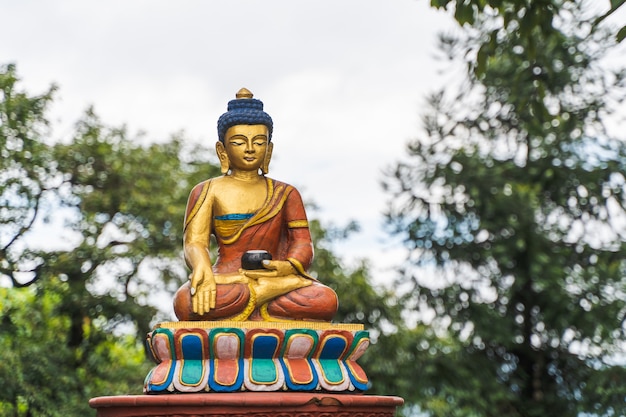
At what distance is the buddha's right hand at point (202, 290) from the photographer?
240 inches

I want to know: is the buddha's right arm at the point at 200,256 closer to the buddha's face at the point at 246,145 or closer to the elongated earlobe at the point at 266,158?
the buddha's face at the point at 246,145

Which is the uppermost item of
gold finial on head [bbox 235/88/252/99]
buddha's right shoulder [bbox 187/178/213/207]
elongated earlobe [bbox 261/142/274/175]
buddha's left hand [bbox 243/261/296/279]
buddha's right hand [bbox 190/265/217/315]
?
gold finial on head [bbox 235/88/252/99]

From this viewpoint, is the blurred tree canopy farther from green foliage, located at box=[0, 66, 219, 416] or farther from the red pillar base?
the red pillar base

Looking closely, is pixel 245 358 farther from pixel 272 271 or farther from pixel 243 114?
pixel 243 114

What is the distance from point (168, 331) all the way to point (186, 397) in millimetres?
462

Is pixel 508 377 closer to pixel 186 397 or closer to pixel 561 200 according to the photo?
pixel 561 200

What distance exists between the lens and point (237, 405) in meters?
5.66

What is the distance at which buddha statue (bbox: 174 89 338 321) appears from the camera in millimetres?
6172

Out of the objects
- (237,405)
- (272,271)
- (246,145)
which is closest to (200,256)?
(272,271)

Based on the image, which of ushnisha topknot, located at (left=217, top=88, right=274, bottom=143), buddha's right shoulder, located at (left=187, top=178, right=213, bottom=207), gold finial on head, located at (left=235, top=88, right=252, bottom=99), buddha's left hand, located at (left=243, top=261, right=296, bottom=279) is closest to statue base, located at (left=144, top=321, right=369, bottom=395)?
buddha's left hand, located at (left=243, top=261, right=296, bottom=279)

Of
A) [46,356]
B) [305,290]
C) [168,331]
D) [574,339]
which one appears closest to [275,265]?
[305,290]

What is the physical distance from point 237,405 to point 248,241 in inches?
49.7

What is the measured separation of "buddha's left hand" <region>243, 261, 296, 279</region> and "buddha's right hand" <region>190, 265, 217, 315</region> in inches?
9.4

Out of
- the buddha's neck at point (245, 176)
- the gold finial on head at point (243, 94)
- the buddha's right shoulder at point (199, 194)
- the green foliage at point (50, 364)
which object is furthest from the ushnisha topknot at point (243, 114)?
the green foliage at point (50, 364)
